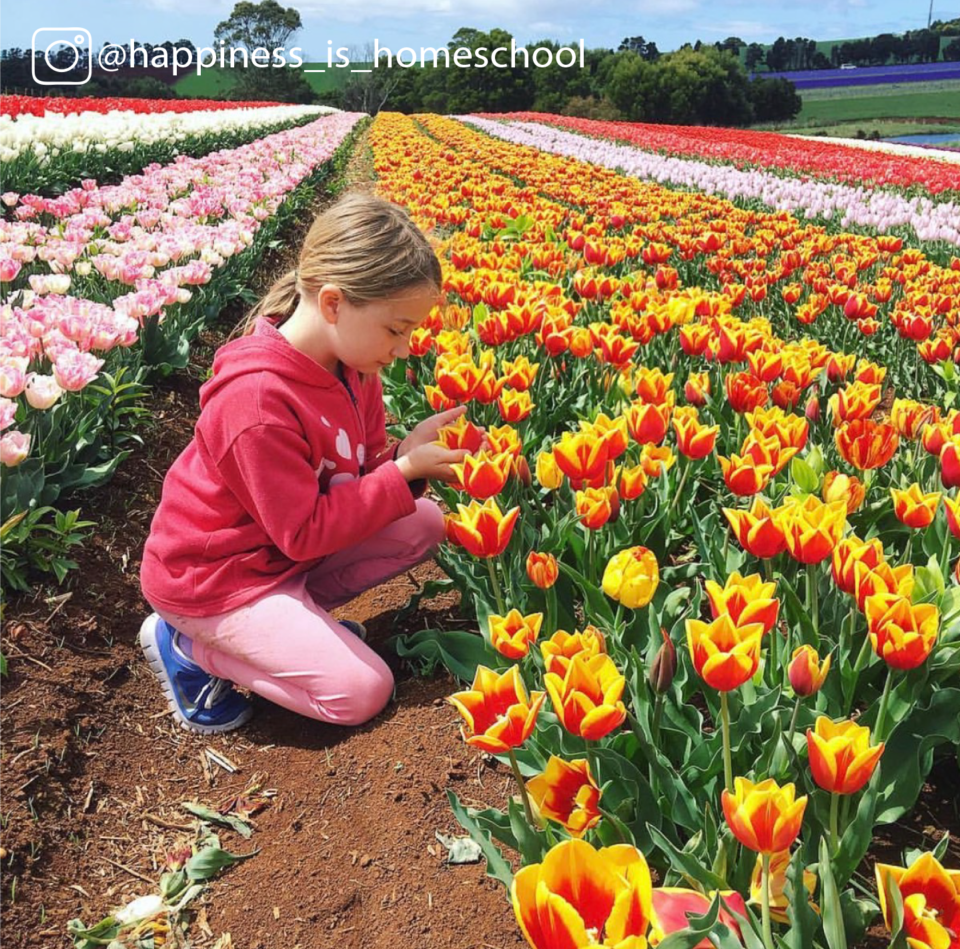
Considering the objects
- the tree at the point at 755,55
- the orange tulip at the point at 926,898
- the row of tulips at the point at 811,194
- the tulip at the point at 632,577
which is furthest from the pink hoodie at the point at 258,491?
the tree at the point at 755,55

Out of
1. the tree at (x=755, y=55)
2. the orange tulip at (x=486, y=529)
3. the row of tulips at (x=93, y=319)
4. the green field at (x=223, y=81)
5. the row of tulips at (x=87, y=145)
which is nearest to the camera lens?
the orange tulip at (x=486, y=529)

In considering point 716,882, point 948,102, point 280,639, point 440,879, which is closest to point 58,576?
point 280,639

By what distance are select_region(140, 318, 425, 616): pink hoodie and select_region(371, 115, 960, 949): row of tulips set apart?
1.08ft

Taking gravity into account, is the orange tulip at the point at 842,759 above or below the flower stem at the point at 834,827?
above

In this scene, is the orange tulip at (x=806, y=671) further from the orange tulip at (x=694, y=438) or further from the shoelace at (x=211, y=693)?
the shoelace at (x=211, y=693)

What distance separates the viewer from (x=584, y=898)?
1.02m

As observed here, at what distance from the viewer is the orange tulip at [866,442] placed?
222cm

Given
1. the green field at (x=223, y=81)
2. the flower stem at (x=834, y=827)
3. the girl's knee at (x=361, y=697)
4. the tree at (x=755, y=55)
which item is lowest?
the girl's knee at (x=361, y=697)

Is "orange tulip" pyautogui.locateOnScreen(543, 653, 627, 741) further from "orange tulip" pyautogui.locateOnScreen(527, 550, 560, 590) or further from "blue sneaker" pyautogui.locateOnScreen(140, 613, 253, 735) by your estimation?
"blue sneaker" pyautogui.locateOnScreen(140, 613, 253, 735)

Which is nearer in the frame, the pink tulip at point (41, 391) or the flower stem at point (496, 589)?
the flower stem at point (496, 589)

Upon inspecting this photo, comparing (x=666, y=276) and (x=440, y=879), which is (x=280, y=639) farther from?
(x=666, y=276)

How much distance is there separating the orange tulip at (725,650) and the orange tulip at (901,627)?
25 centimetres

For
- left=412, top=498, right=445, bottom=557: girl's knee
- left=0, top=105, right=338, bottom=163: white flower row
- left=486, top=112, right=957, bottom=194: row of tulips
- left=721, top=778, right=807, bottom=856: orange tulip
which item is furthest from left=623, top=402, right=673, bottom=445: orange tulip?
left=486, top=112, right=957, bottom=194: row of tulips

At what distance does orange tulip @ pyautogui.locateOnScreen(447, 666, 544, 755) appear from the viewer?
1.29 m
